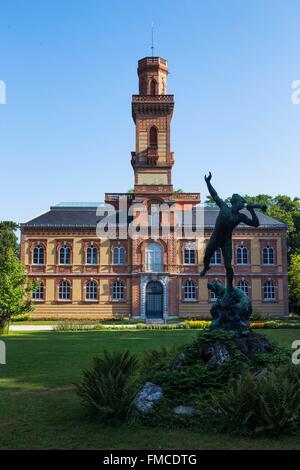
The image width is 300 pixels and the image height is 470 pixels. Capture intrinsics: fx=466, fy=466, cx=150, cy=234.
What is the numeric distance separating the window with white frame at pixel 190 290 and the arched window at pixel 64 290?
11.8 meters

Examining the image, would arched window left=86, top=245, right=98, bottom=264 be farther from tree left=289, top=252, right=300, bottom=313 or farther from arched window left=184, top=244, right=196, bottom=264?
tree left=289, top=252, right=300, bottom=313

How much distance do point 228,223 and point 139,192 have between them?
34393mm

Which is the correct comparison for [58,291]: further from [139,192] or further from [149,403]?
[149,403]

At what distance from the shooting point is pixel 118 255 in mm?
47562

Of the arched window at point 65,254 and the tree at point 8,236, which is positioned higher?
the tree at point 8,236

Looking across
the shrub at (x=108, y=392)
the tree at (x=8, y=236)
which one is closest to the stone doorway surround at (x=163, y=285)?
the tree at (x=8, y=236)

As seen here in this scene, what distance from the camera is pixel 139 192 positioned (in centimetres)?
4703

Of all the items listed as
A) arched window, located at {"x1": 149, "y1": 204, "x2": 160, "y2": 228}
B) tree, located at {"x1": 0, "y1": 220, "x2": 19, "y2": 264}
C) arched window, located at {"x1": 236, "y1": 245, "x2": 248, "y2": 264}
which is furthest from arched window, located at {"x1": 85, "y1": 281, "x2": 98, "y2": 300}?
tree, located at {"x1": 0, "y1": 220, "x2": 19, "y2": 264}

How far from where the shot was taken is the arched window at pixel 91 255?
47.5 m

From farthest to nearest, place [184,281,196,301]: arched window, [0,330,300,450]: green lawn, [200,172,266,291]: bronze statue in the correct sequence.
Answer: [184,281,196,301]: arched window < [200,172,266,291]: bronze statue < [0,330,300,450]: green lawn

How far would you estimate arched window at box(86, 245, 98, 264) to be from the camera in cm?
4753

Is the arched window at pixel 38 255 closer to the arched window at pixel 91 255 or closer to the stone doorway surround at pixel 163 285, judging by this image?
the arched window at pixel 91 255

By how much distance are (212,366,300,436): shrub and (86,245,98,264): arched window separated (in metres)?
39.3

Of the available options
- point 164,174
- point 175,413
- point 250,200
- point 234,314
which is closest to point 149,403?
point 175,413
